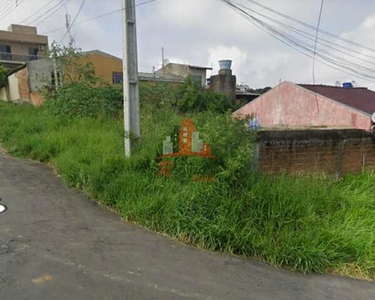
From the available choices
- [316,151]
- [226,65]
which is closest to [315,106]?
[316,151]

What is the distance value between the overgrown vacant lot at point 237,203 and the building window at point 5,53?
31.6m

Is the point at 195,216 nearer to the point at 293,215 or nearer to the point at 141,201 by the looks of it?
the point at 141,201

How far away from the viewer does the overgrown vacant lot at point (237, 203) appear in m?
3.23

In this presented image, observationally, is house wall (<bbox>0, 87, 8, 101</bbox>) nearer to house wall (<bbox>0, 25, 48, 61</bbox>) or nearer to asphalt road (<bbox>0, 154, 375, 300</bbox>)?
house wall (<bbox>0, 25, 48, 61</bbox>)

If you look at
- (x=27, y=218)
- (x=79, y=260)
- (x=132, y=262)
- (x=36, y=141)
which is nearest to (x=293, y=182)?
(x=132, y=262)

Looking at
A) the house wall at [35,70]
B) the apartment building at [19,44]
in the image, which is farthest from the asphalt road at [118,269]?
the apartment building at [19,44]

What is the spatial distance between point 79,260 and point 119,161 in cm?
210

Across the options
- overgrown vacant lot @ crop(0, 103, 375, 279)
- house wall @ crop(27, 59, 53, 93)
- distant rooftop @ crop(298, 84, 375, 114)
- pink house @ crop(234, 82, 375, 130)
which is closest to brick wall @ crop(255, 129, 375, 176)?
overgrown vacant lot @ crop(0, 103, 375, 279)

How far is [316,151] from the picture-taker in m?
5.38

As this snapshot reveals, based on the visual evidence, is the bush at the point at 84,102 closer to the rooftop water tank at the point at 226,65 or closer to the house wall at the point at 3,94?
the rooftop water tank at the point at 226,65

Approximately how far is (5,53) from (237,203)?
34730mm

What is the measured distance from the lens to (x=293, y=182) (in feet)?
13.9

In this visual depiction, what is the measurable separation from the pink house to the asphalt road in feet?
26.3

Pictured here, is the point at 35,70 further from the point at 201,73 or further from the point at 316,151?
the point at 316,151
